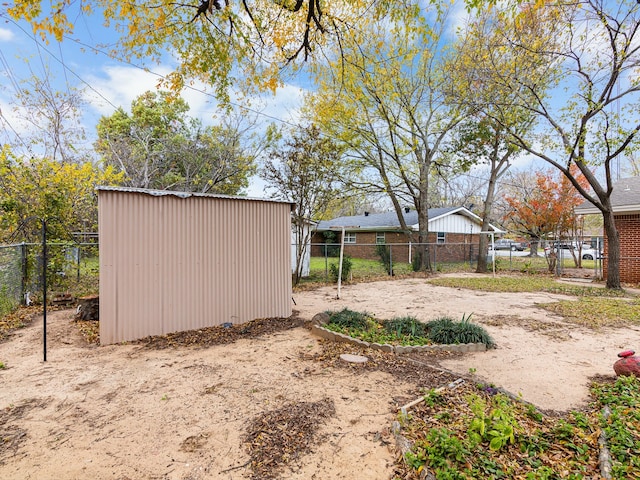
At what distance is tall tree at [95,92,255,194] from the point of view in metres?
13.0

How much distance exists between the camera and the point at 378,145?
1479cm

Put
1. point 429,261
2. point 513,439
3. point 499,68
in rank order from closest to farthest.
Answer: point 513,439, point 499,68, point 429,261

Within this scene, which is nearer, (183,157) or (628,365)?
(628,365)

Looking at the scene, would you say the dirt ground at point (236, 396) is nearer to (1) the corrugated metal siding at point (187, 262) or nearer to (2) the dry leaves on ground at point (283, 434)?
(2) the dry leaves on ground at point (283, 434)

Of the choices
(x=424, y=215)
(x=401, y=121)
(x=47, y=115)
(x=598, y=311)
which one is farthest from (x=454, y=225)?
(x=47, y=115)

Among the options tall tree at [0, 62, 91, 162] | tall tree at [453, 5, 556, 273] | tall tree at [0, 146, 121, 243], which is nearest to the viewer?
tall tree at [0, 146, 121, 243]

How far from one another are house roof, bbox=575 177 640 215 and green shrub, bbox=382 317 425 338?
34.1ft

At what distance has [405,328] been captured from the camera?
5.25 meters

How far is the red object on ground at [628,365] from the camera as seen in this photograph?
3580 millimetres

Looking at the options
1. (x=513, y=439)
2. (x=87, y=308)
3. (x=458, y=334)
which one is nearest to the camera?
(x=513, y=439)

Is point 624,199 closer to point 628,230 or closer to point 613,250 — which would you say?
point 628,230

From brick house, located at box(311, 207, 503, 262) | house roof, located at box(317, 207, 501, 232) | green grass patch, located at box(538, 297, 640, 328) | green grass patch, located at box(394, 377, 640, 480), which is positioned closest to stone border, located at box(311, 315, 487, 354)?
green grass patch, located at box(394, 377, 640, 480)

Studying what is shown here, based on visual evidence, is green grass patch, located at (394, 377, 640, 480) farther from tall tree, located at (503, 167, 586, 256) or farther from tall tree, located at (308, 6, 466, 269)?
tall tree, located at (503, 167, 586, 256)

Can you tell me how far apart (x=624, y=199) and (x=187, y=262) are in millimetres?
14052
